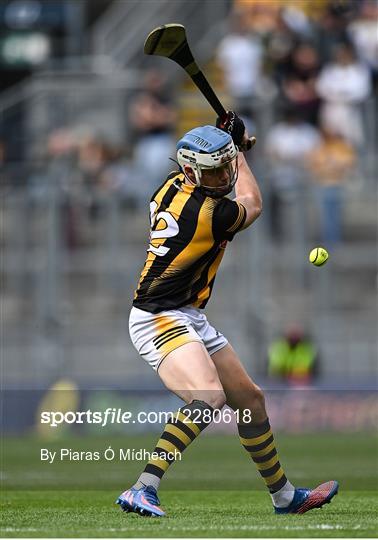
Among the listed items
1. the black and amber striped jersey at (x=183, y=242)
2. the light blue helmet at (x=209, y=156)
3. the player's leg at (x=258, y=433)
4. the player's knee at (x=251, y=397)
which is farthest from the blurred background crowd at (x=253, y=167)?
the light blue helmet at (x=209, y=156)

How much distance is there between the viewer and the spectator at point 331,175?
61.4ft

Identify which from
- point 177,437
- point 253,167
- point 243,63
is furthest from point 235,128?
point 243,63

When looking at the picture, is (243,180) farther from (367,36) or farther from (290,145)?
(367,36)

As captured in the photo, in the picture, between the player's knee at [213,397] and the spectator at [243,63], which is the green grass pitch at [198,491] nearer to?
the player's knee at [213,397]

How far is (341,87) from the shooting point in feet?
66.5

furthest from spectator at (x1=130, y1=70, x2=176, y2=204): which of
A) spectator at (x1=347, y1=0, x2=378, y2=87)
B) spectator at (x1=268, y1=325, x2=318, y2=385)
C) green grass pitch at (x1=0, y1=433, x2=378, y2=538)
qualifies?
green grass pitch at (x1=0, y1=433, x2=378, y2=538)

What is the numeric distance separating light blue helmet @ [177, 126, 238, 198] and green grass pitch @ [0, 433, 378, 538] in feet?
→ 6.49

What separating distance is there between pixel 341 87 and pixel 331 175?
142 cm

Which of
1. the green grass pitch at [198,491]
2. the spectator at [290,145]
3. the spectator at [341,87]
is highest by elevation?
the spectator at [341,87]

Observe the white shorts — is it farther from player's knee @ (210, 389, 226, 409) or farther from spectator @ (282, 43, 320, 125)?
spectator @ (282, 43, 320, 125)

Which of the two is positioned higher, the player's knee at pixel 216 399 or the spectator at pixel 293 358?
the player's knee at pixel 216 399

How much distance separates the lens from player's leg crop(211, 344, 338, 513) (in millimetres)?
8734

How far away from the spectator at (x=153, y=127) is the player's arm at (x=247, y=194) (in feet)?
36.7

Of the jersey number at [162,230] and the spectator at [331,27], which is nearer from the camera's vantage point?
the jersey number at [162,230]
